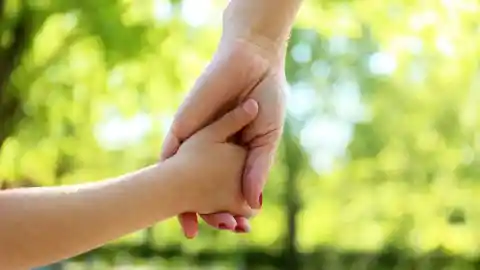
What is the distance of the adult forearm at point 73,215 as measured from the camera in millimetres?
621

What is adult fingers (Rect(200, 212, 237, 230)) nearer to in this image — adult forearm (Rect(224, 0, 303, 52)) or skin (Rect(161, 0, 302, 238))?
skin (Rect(161, 0, 302, 238))

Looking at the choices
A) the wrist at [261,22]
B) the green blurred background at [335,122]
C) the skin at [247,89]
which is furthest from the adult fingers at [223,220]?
the green blurred background at [335,122]

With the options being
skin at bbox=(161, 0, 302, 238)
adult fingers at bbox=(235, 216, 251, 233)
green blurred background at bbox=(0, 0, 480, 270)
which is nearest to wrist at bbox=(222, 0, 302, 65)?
skin at bbox=(161, 0, 302, 238)

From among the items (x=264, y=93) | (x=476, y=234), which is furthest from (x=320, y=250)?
(x=264, y=93)

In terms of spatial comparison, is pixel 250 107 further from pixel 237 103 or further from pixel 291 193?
pixel 291 193

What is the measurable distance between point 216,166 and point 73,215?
13 centimetres

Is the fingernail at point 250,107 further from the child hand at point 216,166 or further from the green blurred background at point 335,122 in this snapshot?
the green blurred background at point 335,122

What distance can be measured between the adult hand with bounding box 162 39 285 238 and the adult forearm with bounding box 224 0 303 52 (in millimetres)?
12

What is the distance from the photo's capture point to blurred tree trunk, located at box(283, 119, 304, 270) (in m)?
1.64

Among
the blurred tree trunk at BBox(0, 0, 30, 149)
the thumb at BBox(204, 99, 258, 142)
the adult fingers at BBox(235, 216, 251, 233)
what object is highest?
the blurred tree trunk at BBox(0, 0, 30, 149)

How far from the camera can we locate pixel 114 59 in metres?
1.50

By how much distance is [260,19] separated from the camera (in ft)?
2.38

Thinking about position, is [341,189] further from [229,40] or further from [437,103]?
[229,40]

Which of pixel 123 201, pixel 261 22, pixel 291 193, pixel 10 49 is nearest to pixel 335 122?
pixel 291 193
